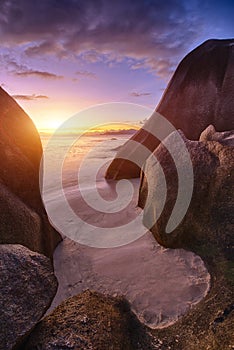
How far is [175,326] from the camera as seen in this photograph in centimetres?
326

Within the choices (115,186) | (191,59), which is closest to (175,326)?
(115,186)

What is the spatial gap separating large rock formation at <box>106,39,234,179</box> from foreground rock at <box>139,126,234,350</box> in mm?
3630

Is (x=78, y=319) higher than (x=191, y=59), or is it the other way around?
(x=191, y=59)

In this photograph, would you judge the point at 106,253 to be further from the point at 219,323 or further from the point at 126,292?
the point at 219,323

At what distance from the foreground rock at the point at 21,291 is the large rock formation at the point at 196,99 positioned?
24.4ft

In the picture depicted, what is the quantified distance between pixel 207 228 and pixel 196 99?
6455 mm

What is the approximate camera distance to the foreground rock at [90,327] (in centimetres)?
256

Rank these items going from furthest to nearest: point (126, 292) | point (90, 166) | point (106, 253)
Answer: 1. point (90, 166)
2. point (106, 253)
3. point (126, 292)

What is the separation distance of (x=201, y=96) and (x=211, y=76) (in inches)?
33.7

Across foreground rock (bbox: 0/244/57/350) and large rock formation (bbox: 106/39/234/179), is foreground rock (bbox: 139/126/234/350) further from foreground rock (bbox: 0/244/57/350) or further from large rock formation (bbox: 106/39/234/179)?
large rock formation (bbox: 106/39/234/179)

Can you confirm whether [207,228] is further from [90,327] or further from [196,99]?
[196,99]

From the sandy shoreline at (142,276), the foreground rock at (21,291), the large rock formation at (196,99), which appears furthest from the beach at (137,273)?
the large rock formation at (196,99)

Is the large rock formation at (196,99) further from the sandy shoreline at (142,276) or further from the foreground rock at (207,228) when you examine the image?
the sandy shoreline at (142,276)

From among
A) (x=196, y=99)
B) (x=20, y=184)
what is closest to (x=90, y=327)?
(x=20, y=184)
